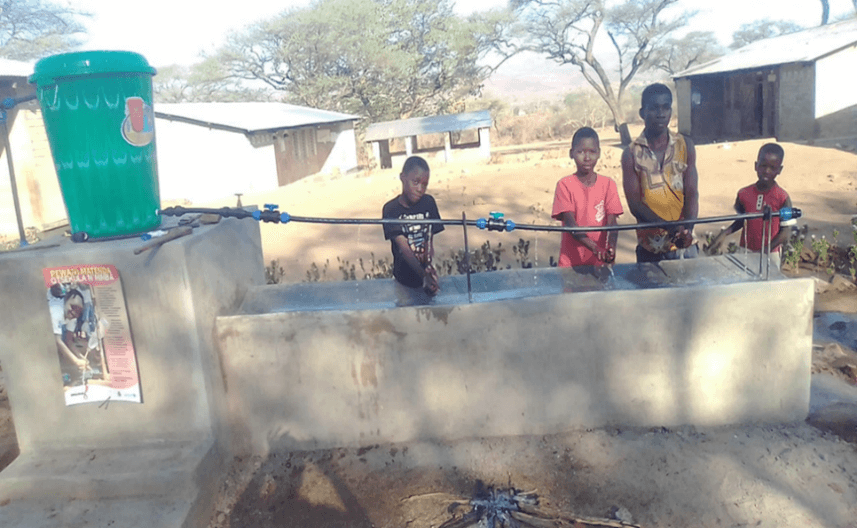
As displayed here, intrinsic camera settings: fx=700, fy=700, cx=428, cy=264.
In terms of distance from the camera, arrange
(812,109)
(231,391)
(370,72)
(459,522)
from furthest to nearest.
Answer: (370,72) < (812,109) < (231,391) < (459,522)

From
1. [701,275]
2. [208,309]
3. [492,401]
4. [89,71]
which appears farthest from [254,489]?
[701,275]

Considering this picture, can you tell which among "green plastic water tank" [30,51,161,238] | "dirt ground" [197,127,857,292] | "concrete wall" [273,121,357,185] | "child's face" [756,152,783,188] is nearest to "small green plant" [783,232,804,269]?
"dirt ground" [197,127,857,292]

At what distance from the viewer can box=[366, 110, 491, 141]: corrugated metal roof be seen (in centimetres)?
2336

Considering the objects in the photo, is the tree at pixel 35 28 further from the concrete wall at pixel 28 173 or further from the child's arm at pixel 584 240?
the child's arm at pixel 584 240

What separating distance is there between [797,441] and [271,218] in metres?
2.64

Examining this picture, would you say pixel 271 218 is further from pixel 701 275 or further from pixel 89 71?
pixel 701 275

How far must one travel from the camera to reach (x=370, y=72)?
1282 inches

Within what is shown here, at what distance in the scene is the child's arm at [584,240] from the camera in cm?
373

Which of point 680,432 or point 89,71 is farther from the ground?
point 89,71

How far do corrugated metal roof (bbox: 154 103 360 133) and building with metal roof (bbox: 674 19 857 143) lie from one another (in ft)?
39.8

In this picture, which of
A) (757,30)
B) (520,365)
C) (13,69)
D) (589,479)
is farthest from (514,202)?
(757,30)

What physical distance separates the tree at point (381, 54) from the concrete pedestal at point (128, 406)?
99.3 ft

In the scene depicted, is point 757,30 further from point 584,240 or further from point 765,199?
point 584,240

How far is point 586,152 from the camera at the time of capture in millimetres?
3734
